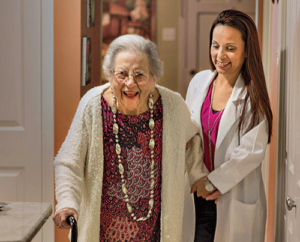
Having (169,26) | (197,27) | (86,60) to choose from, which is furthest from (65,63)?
(197,27)

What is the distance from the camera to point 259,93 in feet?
6.45

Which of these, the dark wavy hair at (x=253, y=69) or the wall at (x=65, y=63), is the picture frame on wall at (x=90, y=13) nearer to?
the wall at (x=65, y=63)

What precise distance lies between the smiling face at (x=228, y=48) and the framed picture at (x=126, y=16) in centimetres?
394

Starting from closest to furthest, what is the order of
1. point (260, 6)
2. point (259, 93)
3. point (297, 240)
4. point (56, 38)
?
point (297, 240) < point (259, 93) < point (56, 38) < point (260, 6)

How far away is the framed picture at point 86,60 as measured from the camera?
8.39ft

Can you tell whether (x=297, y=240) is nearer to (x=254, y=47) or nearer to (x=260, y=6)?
(x=254, y=47)

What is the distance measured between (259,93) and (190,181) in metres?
0.51

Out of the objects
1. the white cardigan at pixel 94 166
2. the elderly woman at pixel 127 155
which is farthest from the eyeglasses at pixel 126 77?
the white cardigan at pixel 94 166

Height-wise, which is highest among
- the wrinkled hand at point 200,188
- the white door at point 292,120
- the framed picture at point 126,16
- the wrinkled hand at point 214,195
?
the framed picture at point 126,16

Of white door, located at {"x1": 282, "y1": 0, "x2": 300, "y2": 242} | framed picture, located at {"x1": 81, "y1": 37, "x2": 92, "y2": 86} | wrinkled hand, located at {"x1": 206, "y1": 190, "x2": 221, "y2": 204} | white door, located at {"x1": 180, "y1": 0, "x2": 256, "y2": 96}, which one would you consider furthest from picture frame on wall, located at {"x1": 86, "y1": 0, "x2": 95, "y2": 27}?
white door, located at {"x1": 180, "y1": 0, "x2": 256, "y2": 96}

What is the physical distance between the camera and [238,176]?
78.0 inches

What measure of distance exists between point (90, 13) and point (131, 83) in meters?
1.25

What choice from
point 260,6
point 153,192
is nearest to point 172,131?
point 153,192

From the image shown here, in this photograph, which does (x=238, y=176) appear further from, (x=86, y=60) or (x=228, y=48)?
(x=86, y=60)
